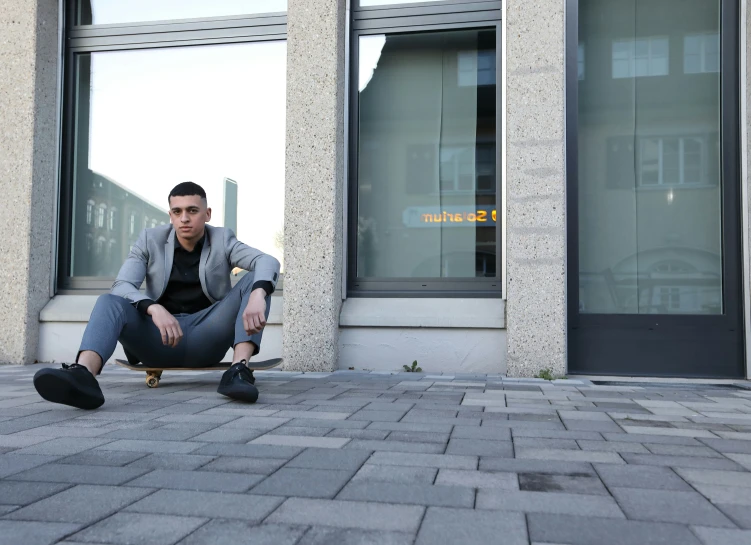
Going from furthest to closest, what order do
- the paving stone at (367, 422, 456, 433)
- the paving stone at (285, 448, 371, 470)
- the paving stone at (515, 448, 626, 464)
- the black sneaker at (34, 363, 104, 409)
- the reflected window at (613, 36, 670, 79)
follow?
1. the reflected window at (613, 36, 670, 79)
2. the black sneaker at (34, 363, 104, 409)
3. the paving stone at (367, 422, 456, 433)
4. the paving stone at (515, 448, 626, 464)
5. the paving stone at (285, 448, 371, 470)

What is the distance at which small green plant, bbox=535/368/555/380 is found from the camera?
18.6 feet

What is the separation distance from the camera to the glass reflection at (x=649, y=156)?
19.9ft

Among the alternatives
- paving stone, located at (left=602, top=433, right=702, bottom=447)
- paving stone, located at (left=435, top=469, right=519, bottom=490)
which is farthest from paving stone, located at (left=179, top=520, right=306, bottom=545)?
paving stone, located at (left=602, top=433, right=702, bottom=447)

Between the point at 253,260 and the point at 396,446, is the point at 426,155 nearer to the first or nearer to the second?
the point at 253,260

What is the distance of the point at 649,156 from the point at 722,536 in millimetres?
5064

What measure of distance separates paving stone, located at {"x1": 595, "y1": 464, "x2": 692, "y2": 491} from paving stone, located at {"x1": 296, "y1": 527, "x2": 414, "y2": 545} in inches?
32.7

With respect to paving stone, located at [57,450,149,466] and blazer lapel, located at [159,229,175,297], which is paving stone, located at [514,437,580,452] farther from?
blazer lapel, located at [159,229,175,297]

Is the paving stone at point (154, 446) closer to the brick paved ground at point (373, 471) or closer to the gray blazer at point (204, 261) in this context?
the brick paved ground at point (373, 471)

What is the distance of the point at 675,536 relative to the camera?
1653 millimetres

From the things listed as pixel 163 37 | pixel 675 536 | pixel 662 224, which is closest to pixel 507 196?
pixel 662 224

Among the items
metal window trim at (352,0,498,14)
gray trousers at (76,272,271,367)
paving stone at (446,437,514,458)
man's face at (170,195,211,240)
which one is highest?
metal window trim at (352,0,498,14)

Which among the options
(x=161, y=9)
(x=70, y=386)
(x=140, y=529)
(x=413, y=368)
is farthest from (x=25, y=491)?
(x=161, y=9)

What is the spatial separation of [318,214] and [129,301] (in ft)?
7.55

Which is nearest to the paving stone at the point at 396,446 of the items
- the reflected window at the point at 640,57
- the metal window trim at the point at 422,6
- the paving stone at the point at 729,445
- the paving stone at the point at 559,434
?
the paving stone at the point at 559,434
